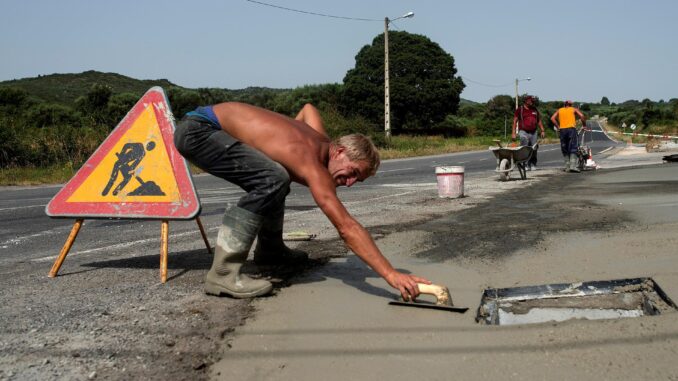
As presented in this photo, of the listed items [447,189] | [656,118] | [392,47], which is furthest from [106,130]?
[656,118]

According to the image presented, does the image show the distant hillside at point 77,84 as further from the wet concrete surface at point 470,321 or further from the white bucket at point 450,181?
the wet concrete surface at point 470,321

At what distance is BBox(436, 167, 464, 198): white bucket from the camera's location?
8.09m

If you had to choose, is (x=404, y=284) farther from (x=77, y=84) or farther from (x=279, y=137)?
(x=77, y=84)

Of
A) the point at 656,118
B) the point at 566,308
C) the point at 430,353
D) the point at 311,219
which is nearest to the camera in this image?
the point at 430,353

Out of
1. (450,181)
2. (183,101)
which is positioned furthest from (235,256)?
(183,101)

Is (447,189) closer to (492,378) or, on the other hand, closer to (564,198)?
(564,198)

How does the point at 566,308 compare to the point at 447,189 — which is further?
the point at 447,189

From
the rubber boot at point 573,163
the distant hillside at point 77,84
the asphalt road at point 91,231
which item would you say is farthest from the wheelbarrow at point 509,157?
the distant hillside at point 77,84

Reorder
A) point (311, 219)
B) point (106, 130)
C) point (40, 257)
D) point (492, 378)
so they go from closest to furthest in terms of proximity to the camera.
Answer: point (492, 378) < point (40, 257) < point (311, 219) < point (106, 130)

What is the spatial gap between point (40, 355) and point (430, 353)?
165 cm

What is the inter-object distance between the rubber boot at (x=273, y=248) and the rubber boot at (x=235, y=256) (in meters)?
0.64

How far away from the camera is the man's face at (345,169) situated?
320 centimetres

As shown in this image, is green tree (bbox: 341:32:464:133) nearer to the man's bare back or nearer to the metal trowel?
the man's bare back

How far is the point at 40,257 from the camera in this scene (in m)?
4.91
